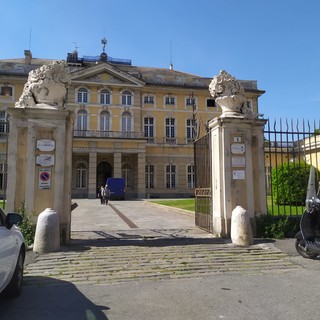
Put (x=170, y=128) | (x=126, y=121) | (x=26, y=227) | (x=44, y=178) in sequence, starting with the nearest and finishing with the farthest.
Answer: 1. (x=26, y=227)
2. (x=44, y=178)
3. (x=126, y=121)
4. (x=170, y=128)

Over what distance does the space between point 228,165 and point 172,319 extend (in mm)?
5765

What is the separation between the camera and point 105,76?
135 ft

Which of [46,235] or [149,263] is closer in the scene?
[149,263]

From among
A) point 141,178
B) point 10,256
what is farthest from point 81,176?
point 10,256

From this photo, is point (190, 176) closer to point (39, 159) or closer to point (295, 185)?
point (295, 185)

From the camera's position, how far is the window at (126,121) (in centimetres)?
4153

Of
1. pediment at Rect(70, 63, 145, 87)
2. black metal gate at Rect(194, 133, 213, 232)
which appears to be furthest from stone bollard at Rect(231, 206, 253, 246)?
pediment at Rect(70, 63, 145, 87)

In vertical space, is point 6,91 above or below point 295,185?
above

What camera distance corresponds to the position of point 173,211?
19031 millimetres

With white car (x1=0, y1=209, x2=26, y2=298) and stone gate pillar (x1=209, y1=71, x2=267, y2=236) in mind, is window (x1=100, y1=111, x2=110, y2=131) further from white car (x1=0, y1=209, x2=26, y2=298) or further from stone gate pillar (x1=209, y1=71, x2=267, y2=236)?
white car (x1=0, y1=209, x2=26, y2=298)

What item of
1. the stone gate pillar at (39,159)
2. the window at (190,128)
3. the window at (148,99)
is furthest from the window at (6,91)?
the stone gate pillar at (39,159)

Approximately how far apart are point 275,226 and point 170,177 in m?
33.2

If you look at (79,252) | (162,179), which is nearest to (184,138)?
(162,179)

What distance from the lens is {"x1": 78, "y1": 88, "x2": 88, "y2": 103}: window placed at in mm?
40625
